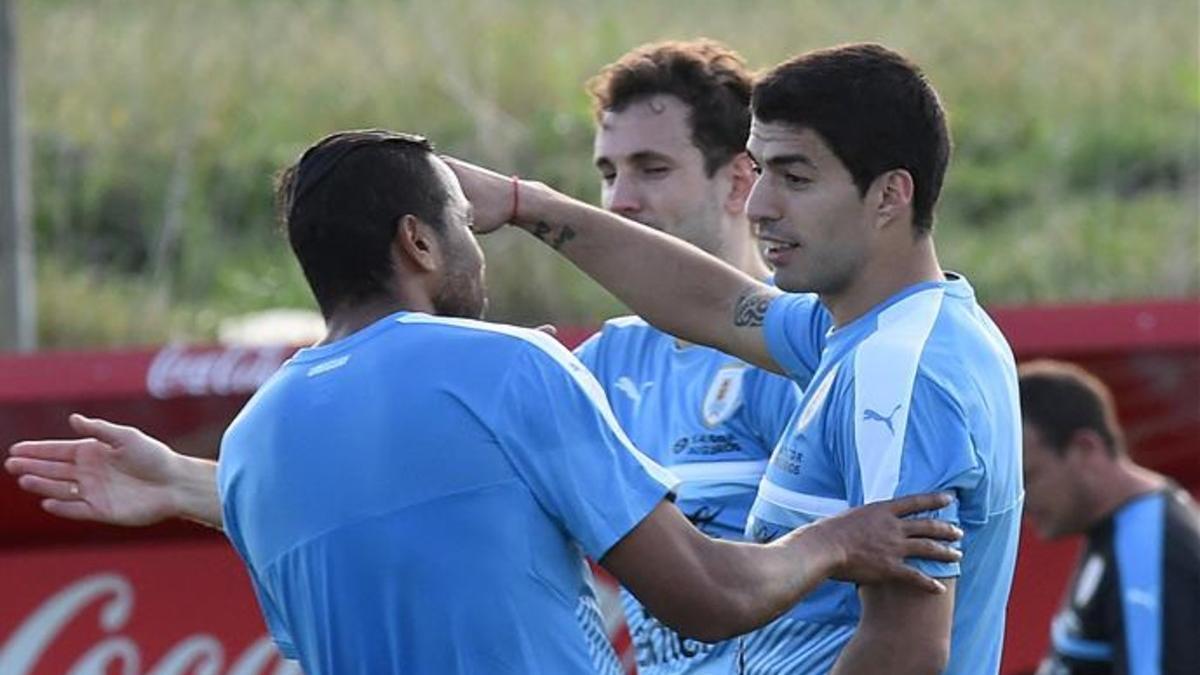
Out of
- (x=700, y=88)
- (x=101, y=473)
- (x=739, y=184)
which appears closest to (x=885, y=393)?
(x=101, y=473)

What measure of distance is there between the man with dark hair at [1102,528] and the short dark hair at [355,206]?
3.78 meters

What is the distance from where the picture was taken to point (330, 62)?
1289cm

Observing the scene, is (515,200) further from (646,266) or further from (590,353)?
(590,353)

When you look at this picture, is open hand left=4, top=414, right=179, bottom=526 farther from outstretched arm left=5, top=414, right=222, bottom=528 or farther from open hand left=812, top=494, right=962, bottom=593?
open hand left=812, top=494, right=962, bottom=593

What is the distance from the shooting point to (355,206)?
3717 mm

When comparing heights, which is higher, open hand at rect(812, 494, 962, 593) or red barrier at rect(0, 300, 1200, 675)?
open hand at rect(812, 494, 962, 593)

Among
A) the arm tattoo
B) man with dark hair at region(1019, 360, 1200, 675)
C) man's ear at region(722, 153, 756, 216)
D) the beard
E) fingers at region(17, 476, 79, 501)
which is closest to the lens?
the beard

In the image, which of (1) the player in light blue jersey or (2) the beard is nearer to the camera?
(2) the beard

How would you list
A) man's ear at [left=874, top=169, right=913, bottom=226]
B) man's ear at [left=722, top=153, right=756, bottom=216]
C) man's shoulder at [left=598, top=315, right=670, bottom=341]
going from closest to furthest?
man's ear at [left=874, top=169, right=913, bottom=226]
man's shoulder at [left=598, top=315, right=670, bottom=341]
man's ear at [left=722, top=153, right=756, bottom=216]

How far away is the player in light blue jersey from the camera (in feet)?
16.0

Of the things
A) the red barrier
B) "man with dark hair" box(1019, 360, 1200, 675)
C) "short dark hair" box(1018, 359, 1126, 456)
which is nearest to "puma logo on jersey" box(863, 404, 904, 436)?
"man with dark hair" box(1019, 360, 1200, 675)

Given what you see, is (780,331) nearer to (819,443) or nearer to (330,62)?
(819,443)

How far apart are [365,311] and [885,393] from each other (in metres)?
0.82

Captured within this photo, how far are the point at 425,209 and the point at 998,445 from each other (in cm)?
97
